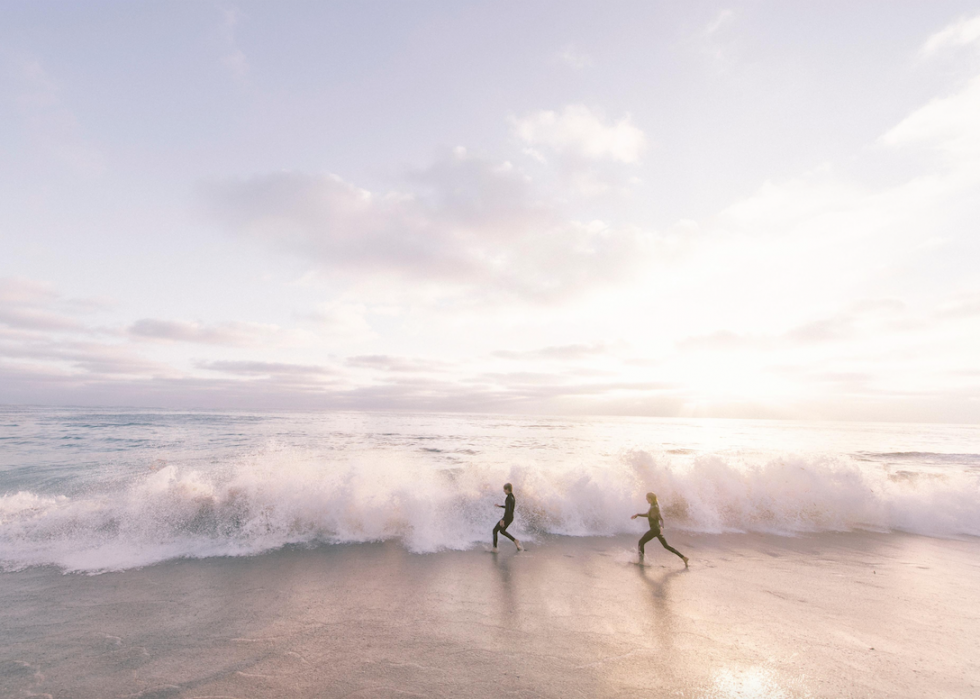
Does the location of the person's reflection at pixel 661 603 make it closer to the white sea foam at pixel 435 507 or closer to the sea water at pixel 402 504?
the sea water at pixel 402 504

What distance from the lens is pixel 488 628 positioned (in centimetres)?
729

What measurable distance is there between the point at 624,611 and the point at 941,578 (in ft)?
31.1

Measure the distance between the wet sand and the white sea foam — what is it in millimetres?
1534

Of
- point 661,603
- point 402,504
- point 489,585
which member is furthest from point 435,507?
point 661,603

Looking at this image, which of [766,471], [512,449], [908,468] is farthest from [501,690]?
→ [908,468]

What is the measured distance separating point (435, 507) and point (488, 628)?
7.53 m

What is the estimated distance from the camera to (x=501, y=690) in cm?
555

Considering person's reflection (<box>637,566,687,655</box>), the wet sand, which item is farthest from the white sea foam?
person's reflection (<box>637,566,687,655</box>)

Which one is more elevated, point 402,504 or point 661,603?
point 402,504

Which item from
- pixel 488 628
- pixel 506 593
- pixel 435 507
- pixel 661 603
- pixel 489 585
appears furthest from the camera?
pixel 435 507

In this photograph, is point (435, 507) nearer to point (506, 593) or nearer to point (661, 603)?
point (506, 593)

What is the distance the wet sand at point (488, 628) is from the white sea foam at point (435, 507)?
5.03 feet

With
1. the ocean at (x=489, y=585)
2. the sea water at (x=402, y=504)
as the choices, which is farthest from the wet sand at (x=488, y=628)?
the sea water at (x=402, y=504)

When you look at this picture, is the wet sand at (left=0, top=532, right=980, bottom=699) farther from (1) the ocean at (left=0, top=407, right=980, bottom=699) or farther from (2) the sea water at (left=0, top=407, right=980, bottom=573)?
(2) the sea water at (left=0, top=407, right=980, bottom=573)
